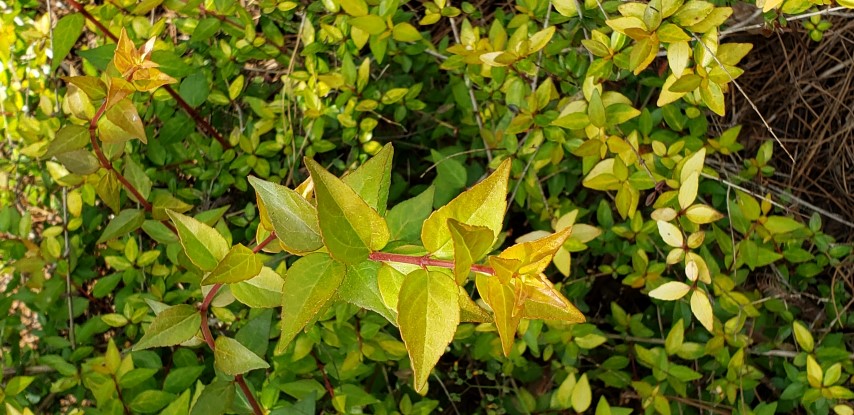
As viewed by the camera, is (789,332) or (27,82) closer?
(789,332)

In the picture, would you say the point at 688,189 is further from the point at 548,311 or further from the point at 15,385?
the point at 15,385

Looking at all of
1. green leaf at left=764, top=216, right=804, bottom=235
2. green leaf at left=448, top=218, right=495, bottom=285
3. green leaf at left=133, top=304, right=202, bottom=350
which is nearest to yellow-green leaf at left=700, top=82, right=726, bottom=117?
green leaf at left=764, top=216, right=804, bottom=235

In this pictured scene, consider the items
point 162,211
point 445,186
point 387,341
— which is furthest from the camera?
point 445,186

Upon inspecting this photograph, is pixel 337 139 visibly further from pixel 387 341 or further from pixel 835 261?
pixel 835 261

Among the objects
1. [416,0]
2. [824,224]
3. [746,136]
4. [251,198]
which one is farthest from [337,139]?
[824,224]

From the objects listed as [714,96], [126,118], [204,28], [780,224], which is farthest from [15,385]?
[780,224]

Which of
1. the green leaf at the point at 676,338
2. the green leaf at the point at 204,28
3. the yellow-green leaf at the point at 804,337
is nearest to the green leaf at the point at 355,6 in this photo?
the green leaf at the point at 204,28
